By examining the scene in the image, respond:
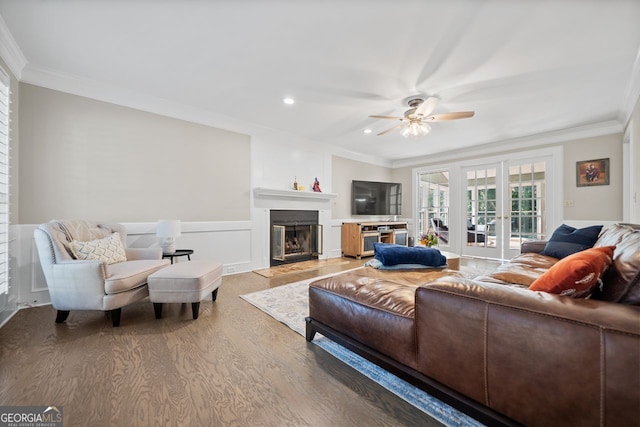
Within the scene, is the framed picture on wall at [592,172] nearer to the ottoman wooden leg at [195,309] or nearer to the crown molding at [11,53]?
the ottoman wooden leg at [195,309]

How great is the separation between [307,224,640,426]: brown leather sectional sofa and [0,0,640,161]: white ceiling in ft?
Result: 5.92

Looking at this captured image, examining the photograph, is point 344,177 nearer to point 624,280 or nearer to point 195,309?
point 195,309

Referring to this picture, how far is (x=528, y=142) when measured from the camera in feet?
15.2

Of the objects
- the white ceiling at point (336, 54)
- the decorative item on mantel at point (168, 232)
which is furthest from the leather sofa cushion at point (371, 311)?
the decorative item on mantel at point (168, 232)

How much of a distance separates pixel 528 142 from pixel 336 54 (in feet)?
14.2

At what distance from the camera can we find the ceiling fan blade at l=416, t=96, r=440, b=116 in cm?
270

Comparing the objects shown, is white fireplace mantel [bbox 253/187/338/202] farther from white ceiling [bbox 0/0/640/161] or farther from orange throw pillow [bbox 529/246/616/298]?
orange throw pillow [bbox 529/246/616/298]

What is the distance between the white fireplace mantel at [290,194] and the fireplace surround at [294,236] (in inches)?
10.2

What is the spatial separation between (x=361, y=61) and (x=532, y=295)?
2.26 meters

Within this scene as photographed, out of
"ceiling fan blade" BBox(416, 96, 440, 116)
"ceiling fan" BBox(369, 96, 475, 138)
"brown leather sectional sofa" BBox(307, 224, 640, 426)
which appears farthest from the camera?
"ceiling fan" BBox(369, 96, 475, 138)

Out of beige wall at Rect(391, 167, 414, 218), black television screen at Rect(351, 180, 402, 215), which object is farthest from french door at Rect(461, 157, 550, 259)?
black television screen at Rect(351, 180, 402, 215)

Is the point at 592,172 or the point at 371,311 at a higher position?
the point at 592,172

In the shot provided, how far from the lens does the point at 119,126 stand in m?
3.04

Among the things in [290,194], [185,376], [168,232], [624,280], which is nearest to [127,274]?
[168,232]
